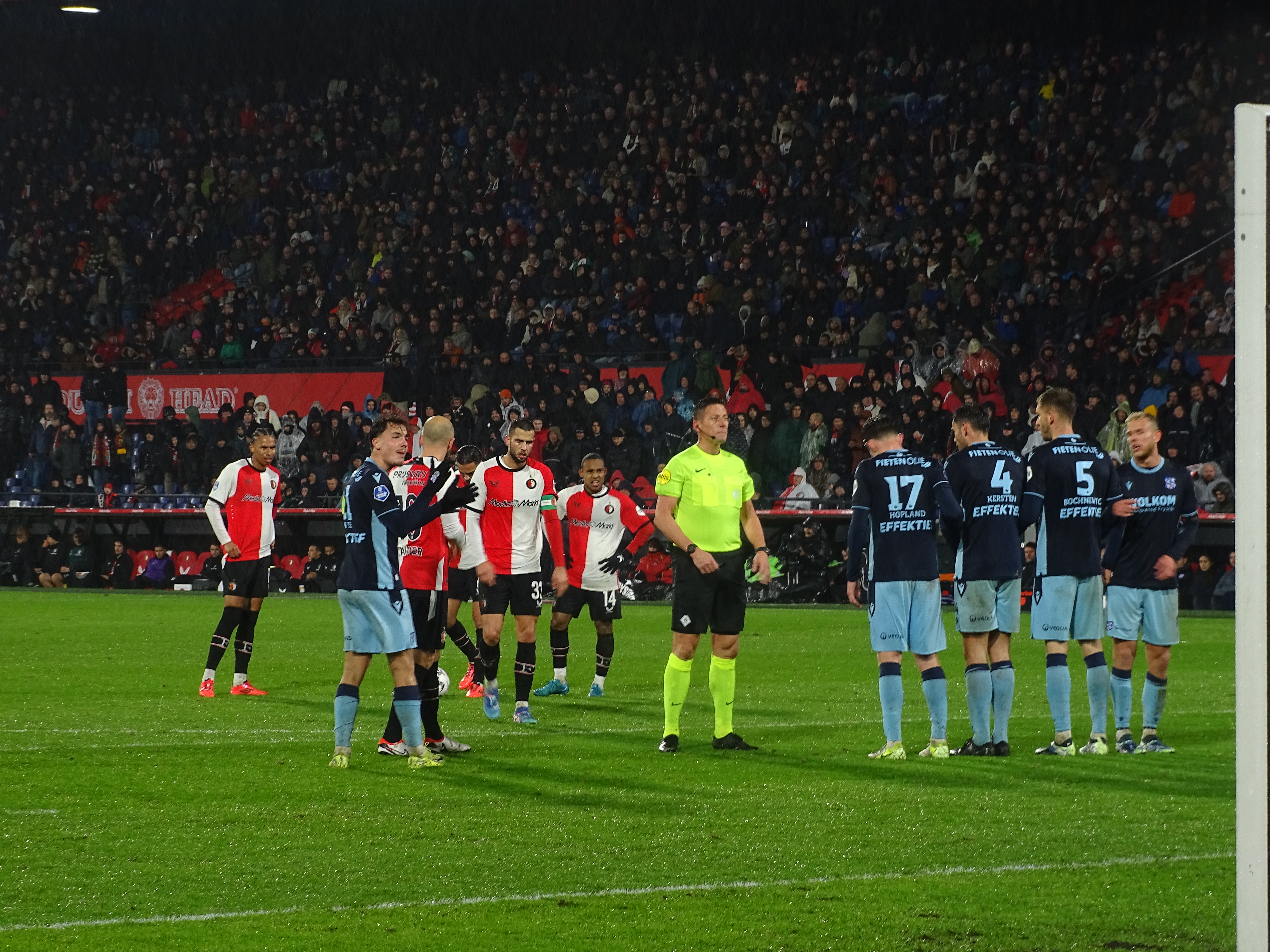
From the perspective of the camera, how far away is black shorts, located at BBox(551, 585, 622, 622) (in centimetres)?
930

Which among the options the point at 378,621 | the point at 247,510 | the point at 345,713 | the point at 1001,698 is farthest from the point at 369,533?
the point at 247,510

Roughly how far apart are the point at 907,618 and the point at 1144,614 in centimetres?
115

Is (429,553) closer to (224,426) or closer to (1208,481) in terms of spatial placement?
(1208,481)

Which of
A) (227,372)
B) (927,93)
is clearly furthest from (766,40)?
(227,372)

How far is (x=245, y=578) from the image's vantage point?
944 centimetres

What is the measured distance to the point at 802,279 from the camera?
19.0 m

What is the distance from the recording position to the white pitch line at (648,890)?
12.9 feet

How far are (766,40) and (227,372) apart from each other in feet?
29.0

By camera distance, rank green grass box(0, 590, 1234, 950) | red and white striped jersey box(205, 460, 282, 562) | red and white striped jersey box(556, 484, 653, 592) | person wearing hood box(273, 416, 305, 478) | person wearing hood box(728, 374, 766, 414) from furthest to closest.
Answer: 1. person wearing hood box(273, 416, 305, 478)
2. person wearing hood box(728, 374, 766, 414)
3. red and white striped jersey box(205, 460, 282, 562)
4. red and white striped jersey box(556, 484, 653, 592)
5. green grass box(0, 590, 1234, 950)

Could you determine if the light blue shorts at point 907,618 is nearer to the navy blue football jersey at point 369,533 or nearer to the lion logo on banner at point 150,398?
the navy blue football jersey at point 369,533

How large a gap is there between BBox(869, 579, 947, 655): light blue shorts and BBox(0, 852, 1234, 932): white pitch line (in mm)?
1952

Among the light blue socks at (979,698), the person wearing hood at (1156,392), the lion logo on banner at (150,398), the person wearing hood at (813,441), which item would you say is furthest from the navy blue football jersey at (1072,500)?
the lion logo on banner at (150,398)

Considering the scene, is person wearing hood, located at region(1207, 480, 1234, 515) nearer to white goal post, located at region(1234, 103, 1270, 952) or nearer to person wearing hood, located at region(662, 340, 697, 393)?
person wearing hood, located at region(662, 340, 697, 393)

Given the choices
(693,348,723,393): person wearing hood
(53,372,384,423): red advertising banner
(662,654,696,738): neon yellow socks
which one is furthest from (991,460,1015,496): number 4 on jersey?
(53,372,384,423): red advertising banner
